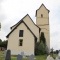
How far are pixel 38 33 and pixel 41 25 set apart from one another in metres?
4.18

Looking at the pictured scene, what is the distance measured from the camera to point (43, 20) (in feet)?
162

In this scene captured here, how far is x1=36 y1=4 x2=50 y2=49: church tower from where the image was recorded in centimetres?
4778

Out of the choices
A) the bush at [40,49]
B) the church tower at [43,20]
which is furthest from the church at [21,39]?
the church tower at [43,20]

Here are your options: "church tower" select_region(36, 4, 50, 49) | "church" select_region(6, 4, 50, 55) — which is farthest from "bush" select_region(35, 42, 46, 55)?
"church tower" select_region(36, 4, 50, 49)

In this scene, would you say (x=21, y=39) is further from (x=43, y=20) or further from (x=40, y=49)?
(x=43, y=20)

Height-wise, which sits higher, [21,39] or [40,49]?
[21,39]

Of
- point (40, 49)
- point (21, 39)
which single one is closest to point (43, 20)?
point (40, 49)

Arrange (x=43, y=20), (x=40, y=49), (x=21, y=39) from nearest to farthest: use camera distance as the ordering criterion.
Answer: (x=21, y=39) < (x=40, y=49) < (x=43, y=20)

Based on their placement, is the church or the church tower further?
the church tower

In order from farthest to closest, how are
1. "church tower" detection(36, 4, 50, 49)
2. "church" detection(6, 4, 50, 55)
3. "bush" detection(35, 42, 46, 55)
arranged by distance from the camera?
"church tower" detection(36, 4, 50, 49) → "bush" detection(35, 42, 46, 55) → "church" detection(6, 4, 50, 55)

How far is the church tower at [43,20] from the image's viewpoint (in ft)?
157

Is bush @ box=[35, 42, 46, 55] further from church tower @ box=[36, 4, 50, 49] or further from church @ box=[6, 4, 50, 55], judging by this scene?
church tower @ box=[36, 4, 50, 49]

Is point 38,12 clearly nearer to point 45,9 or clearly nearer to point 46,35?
point 45,9

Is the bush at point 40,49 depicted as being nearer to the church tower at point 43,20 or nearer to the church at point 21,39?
the church at point 21,39
